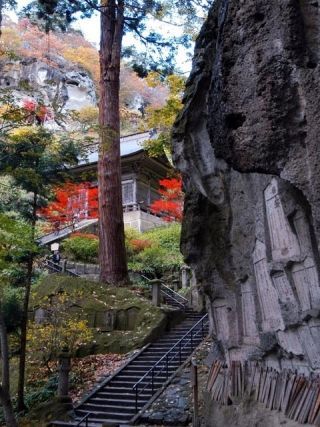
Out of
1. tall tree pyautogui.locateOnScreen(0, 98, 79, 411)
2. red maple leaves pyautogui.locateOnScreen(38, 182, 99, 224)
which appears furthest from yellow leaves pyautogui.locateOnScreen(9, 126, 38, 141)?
red maple leaves pyautogui.locateOnScreen(38, 182, 99, 224)

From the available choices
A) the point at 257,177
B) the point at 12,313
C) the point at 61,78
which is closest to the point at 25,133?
the point at 12,313

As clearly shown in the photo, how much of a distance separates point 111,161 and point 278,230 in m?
10.8

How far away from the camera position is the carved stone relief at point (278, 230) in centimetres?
524

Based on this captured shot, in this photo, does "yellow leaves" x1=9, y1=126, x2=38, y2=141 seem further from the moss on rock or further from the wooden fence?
the wooden fence

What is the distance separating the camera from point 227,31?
4.66m

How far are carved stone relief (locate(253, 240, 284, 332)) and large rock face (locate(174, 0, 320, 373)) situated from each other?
0.01m

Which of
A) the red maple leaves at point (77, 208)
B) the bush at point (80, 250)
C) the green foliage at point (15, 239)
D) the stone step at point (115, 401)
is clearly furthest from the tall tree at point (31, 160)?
the red maple leaves at point (77, 208)

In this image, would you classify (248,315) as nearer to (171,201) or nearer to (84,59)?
(171,201)

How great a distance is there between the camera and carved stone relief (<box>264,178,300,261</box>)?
17.2 feet

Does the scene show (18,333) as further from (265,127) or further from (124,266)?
(265,127)

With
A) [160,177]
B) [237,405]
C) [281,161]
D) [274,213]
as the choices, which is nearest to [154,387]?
[237,405]

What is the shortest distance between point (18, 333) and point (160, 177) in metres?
18.8

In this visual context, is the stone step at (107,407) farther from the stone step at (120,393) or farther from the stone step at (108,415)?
the stone step at (120,393)

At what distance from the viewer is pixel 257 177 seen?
5949mm
